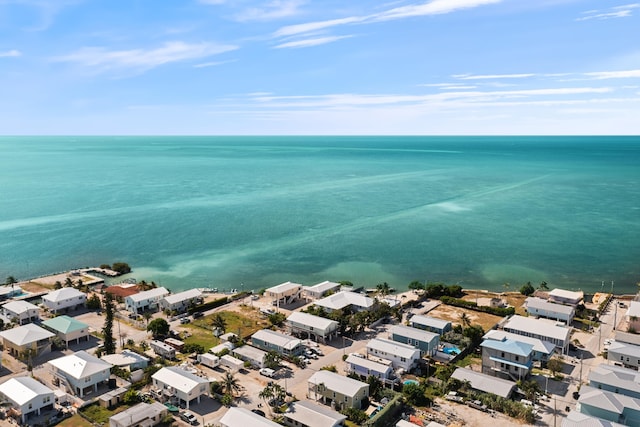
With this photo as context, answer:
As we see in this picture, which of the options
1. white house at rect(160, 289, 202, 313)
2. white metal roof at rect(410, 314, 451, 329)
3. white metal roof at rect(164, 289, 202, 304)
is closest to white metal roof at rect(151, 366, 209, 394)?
white house at rect(160, 289, 202, 313)

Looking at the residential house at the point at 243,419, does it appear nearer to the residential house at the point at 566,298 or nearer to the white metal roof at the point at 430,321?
the white metal roof at the point at 430,321

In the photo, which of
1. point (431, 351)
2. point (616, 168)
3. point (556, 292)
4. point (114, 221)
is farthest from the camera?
point (616, 168)

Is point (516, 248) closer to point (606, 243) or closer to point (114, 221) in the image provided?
point (606, 243)

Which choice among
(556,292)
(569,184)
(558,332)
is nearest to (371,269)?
(556,292)

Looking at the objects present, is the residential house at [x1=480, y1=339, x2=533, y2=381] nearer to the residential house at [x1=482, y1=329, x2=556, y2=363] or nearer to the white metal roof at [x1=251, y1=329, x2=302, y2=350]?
the residential house at [x1=482, y1=329, x2=556, y2=363]

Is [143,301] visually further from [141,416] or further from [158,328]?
[141,416]

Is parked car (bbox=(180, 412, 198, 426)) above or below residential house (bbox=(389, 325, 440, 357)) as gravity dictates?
below
